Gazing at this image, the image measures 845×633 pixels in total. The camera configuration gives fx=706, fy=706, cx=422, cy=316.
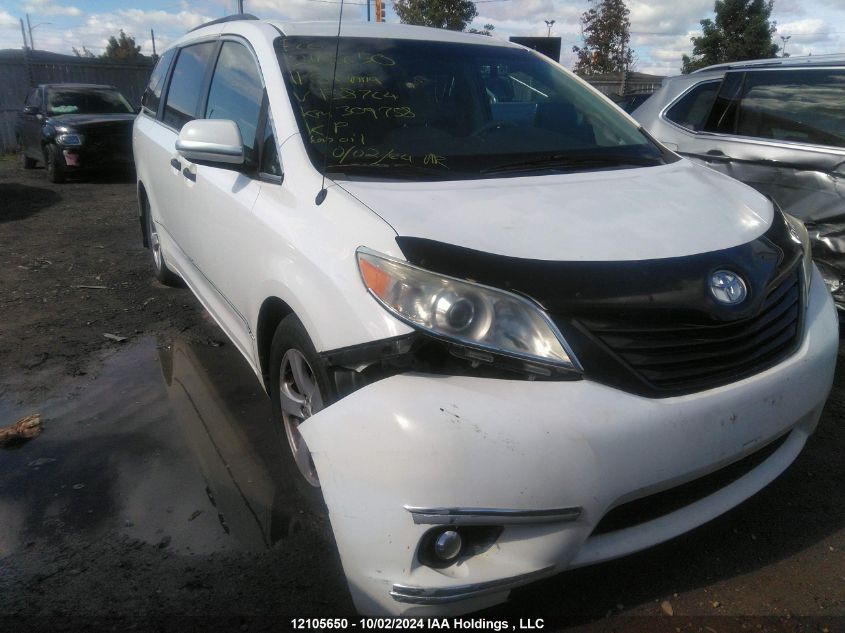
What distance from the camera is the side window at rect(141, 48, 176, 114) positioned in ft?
16.4

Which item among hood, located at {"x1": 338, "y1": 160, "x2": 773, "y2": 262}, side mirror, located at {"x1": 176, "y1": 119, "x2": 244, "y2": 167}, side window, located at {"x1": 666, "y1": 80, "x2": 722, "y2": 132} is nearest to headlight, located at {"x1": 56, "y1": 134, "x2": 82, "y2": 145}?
side window, located at {"x1": 666, "y1": 80, "x2": 722, "y2": 132}

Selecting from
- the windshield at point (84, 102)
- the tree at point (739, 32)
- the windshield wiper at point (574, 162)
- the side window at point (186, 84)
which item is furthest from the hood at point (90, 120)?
the tree at point (739, 32)

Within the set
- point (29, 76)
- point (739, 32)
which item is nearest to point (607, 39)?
point (739, 32)

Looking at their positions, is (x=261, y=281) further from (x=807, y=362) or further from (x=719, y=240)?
(x=807, y=362)

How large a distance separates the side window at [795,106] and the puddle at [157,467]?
12.3ft

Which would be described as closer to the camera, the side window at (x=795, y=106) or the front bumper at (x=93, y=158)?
the side window at (x=795, y=106)

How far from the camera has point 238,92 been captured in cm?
330

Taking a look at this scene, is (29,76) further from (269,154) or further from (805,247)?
(805,247)

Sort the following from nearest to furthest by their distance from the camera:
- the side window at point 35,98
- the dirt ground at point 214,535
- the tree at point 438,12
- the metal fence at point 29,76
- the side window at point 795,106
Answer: the dirt ground at point 214,535
the side window at point 795,106
the side window at point 35,98
the metal fence at point 29,76
the tree at point 438,12

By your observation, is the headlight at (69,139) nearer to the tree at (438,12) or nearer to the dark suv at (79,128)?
the dark suv at (79,128)

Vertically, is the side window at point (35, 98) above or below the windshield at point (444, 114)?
below

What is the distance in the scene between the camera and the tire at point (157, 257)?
539 cm

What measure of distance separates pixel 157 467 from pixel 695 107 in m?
4.52

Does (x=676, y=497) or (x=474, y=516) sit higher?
(x=474, y=516)
